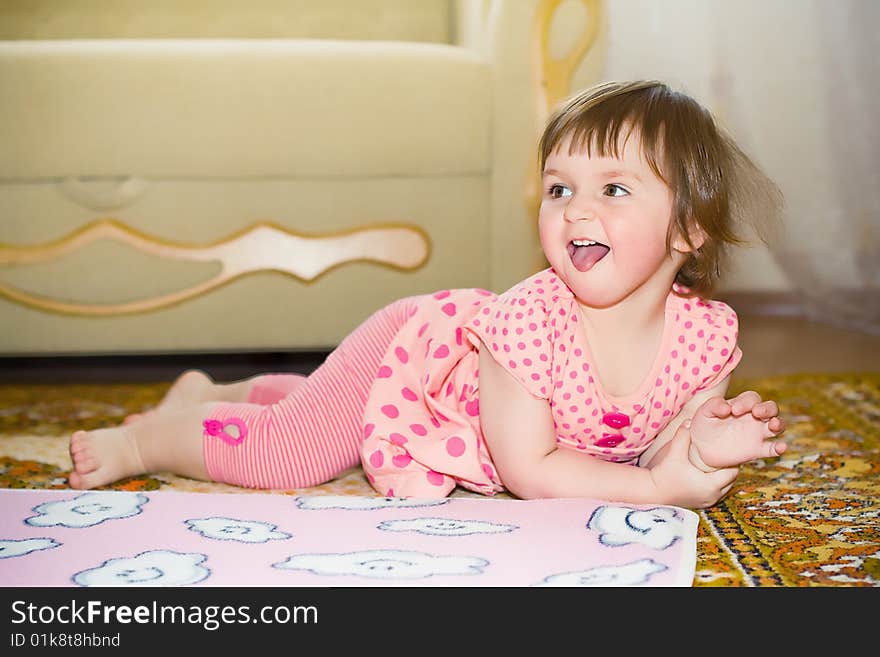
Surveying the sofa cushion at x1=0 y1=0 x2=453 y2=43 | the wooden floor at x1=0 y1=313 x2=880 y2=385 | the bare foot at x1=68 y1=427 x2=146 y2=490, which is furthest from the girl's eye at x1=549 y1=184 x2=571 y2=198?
the sofa cushion at x1=0 y1=0 x2=453 y2=43

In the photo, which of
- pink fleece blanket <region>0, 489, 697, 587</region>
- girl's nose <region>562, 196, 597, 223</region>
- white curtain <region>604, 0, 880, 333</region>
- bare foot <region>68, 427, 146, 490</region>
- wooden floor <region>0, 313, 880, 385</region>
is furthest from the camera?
white curtain <region>604, 0, 880, 333</region>

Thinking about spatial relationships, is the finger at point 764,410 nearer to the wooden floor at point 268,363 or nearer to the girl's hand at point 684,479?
the girl's hand at point 684,479

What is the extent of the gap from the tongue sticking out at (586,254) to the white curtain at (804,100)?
919 millimetres

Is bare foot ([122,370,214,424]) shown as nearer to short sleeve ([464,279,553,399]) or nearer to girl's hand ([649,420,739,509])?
short sleeve ([464,279,553,399])

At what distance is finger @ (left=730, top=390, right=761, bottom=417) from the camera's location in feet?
2.65

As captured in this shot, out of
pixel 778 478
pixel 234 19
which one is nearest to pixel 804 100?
pixel 234 19

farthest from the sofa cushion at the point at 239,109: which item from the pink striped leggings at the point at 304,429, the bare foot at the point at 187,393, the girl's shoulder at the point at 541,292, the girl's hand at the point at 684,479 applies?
the girl's hand at the point at 684,479

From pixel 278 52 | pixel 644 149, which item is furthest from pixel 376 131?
pixel 644 149

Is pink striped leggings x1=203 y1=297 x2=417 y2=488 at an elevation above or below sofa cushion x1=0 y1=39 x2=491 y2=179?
below

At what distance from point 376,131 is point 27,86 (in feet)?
1.37

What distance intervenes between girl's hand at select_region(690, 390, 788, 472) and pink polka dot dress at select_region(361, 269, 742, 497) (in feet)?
0.23

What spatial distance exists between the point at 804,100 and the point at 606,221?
3.96 feet

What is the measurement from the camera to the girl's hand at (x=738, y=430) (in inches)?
31.7
